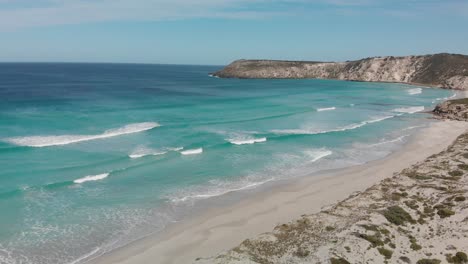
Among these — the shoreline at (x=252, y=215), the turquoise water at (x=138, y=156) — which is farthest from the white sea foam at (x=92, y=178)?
the shoreline at (x=252, y=215)

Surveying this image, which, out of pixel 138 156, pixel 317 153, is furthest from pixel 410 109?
pixel 138 156

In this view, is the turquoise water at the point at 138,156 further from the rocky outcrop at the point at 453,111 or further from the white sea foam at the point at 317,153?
the rocky outcrop at the point at 453,111

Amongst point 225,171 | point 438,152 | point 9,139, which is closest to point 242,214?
point 225,171

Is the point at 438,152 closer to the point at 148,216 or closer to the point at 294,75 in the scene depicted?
the point at 148,216

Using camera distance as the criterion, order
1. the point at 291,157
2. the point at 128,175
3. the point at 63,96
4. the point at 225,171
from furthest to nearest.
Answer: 1. the point at 63,96
2. the point at 291,157
3. the point at 225,171
4. the point at 128,175

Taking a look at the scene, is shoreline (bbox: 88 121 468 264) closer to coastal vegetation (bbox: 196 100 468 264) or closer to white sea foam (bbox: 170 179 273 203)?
white sea foam (bbox: 170 179 273 203)

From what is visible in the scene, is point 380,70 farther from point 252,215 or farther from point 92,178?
point 252,215
